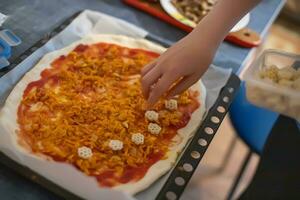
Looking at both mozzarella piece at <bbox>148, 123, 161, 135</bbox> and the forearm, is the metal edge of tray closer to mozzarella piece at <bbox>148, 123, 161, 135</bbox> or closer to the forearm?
mozzarella piece at <bbox>148, 123, 161, 135</bbox>

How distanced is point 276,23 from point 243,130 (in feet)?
4.84

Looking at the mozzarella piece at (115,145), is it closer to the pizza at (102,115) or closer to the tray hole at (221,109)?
the pizza at (102,115)

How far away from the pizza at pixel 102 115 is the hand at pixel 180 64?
Result: 112 millimetres

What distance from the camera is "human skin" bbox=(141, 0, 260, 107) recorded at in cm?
72

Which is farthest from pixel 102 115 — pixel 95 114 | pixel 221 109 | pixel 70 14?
pixel 70 14

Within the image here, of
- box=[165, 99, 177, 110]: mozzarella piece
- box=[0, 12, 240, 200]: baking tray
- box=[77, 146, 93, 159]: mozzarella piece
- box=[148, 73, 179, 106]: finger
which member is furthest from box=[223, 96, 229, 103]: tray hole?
box=[77, 146, 93, 159]: mozzarella piece

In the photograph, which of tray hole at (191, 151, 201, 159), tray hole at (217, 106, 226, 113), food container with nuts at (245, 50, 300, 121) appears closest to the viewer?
food container with nuts at (245, 50, 300, 121)

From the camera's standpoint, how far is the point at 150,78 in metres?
0.74

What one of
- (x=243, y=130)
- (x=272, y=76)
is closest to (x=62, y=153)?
(x=272, y=76)

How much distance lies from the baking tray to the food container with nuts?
0.48ft

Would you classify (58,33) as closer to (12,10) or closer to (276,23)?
(12,10)

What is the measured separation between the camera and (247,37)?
108 centimetres

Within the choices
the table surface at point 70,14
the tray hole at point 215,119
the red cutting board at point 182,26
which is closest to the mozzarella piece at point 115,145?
the tray hole at point 215,119

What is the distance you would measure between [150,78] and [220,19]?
164 mm
